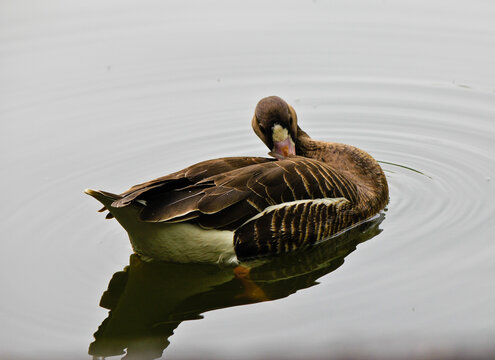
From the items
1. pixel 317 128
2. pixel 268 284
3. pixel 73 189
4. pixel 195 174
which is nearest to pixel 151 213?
pixel 195 174

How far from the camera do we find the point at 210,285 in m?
7.26

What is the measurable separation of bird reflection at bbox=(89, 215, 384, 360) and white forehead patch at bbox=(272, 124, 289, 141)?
54.8 inches

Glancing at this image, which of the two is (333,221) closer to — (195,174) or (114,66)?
(195,174)

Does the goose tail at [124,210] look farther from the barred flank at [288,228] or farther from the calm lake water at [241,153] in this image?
the barred flank at [288,228]

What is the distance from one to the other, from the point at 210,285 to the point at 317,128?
416cm

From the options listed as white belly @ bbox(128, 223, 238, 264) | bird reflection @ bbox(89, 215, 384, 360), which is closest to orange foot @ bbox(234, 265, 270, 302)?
bird reflection @ bbox(89, 215, 384, 360)

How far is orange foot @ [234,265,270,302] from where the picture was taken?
694cm

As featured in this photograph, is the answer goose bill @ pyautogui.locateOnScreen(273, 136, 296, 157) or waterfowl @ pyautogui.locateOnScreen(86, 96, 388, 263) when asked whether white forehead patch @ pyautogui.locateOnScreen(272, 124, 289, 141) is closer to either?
goose bill @ pyautogui.locateOnScreen(273, 136, 296, 157)

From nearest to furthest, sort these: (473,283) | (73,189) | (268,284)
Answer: (473,283)
(268,284)
(73,189)

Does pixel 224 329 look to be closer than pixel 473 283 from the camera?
Yes

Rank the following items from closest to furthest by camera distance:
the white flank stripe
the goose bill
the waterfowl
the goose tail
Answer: the goose tail
the waterfowl
the white flank stripe
the goose bill

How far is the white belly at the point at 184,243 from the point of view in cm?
716

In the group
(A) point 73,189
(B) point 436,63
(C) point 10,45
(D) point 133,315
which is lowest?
(D) point 133,315

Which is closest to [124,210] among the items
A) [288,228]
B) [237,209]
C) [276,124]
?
[237,209]
